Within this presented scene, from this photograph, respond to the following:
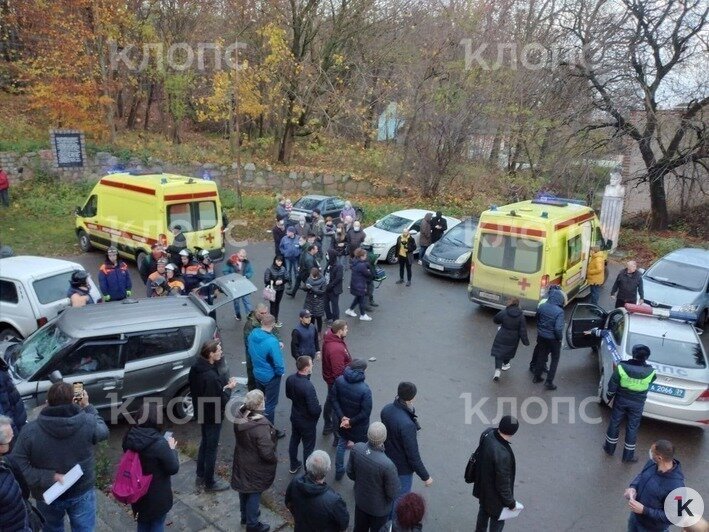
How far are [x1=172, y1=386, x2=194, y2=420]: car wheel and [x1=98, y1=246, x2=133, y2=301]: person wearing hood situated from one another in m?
3.39

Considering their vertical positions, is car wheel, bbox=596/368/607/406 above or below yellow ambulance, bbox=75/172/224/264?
below

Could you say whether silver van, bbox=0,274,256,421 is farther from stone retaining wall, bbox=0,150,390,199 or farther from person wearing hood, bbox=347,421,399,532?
stone retaining wall, bbox=0,150,390,199

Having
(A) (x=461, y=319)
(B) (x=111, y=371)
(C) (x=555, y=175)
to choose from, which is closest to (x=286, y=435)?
(B) (x=111, y=371)

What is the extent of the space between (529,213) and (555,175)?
10.7m

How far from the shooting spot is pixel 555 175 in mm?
21375

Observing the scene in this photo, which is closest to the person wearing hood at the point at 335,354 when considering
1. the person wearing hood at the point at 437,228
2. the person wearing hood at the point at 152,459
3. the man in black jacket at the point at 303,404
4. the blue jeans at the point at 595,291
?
the man in black jacket at the point at 303,404

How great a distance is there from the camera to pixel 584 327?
31.0 feet

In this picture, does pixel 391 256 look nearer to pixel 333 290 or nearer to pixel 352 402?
pixel 333 290

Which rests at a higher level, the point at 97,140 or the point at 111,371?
the point at 97,140

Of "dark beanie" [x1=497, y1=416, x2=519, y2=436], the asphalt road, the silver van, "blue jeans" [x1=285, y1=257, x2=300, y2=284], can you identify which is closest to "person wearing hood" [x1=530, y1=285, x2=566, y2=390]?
the asphalt road

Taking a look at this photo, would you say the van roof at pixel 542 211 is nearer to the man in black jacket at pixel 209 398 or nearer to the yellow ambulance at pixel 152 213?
the yellow ambulance at pixel 152 213

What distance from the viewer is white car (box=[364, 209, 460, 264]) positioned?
15672mm

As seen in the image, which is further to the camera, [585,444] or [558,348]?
[558,348]

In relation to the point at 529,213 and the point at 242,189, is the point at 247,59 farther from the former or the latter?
the point at 529,213
